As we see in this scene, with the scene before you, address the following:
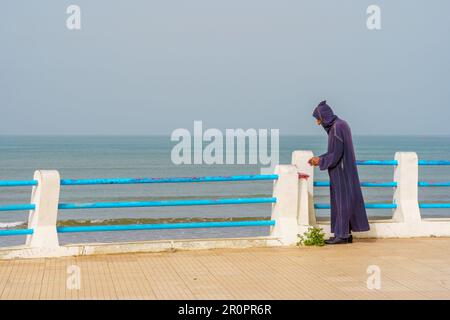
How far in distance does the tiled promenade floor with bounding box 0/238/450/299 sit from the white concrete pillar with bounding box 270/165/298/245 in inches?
12.8

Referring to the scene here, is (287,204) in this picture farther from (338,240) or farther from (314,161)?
(338,240)

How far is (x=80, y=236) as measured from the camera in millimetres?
22906

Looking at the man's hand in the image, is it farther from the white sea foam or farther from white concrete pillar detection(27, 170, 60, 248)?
the white sea foam

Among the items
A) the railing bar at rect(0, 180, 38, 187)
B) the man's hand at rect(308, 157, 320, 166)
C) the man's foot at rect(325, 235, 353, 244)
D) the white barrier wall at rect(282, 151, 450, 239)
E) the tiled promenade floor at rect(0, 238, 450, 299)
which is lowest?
the tiled promenade floor at rect(0, 238, 450, 299)

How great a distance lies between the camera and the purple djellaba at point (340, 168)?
35.9 feet

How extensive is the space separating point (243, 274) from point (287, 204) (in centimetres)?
206

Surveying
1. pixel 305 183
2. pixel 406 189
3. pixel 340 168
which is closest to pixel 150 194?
pixel 406 189

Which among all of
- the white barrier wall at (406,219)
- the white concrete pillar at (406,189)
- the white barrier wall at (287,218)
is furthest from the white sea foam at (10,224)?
the white concrete pillar at (406,189)

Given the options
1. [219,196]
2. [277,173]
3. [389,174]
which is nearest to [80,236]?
[277,173]

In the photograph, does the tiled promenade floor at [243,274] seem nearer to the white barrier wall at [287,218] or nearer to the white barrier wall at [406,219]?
the white barrier wall at [287,218]

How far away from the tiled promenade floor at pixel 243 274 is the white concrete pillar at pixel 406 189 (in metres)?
0.79

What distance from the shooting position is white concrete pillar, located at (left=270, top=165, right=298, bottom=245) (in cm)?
1107

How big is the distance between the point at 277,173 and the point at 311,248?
1039 millimetres

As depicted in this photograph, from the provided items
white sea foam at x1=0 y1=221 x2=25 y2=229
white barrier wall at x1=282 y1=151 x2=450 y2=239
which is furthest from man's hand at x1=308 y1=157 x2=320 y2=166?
white sea foam at x1=0 y1=221 x2=25 y2=229
